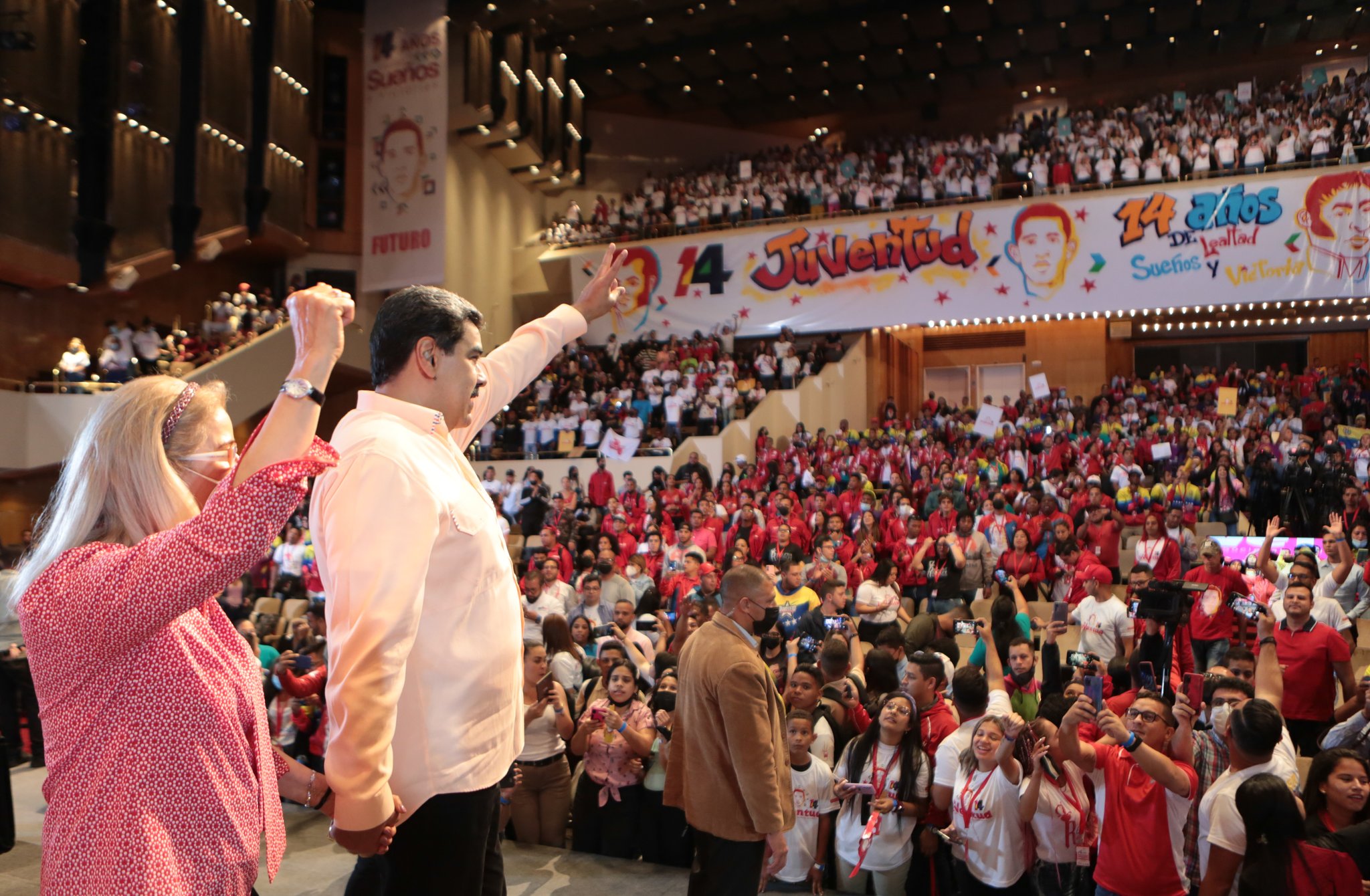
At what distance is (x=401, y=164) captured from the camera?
1883 centimetres

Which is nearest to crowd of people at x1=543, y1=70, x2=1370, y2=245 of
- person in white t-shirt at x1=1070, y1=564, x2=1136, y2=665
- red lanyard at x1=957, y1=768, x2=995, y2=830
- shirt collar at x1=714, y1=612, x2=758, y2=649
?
person in white t-shirt at x1=1070, y1=564, x2=1136, y2=665

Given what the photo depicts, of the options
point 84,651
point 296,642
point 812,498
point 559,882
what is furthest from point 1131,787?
point 812,498

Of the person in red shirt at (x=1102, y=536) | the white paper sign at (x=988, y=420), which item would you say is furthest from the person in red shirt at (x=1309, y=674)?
the white paper sign at (x=988, y=420)

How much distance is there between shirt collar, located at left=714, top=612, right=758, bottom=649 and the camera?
11.3 feet

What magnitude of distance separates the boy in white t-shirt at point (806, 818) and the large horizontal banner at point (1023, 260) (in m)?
11.2

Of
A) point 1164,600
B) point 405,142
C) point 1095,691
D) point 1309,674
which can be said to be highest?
point 405,142

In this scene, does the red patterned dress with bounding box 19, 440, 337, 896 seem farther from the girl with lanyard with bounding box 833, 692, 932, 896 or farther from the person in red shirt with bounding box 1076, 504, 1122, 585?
the person in red shirt with bounding box 1076, 504, 1122, 585

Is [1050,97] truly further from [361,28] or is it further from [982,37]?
[361,28]

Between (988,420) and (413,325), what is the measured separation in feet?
41.7

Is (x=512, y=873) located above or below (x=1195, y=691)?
below

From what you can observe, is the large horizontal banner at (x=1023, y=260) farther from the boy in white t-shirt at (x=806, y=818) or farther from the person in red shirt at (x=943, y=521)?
the boy in white t-shirt at (x=806, y=818)

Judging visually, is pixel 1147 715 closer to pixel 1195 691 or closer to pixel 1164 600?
pixel 1195 691

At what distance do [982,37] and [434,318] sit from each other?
22.5 m

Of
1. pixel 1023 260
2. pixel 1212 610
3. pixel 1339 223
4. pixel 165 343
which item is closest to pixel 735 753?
pixel 1212 610
